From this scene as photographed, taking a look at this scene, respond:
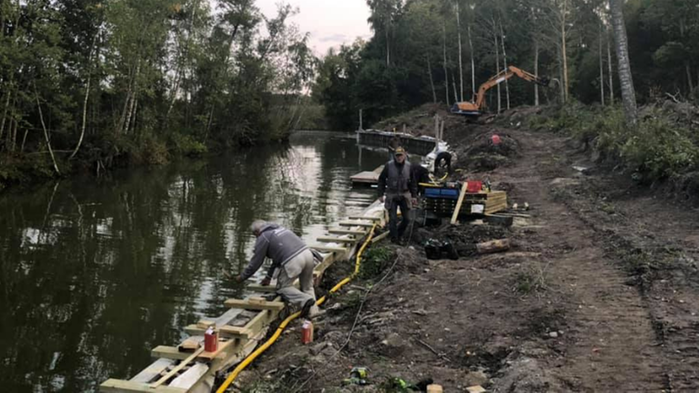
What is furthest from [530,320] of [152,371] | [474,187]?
[474,187]

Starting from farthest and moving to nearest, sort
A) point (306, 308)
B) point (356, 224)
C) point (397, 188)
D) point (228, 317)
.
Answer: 1. point (356, 224)
2. point (397, 188)
3. point (306, 308)
4. point (228, 317)

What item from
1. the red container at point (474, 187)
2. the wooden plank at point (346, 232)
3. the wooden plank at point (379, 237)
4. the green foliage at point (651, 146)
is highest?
the green foliage at point (651, 146)

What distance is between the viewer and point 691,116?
12.5 m

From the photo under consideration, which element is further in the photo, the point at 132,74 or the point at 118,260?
the point at 132,74

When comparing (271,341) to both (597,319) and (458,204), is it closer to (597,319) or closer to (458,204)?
(597,319)

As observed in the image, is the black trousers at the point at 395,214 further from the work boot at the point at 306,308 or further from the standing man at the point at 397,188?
the work boot at the point at 306,308

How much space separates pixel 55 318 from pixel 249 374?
321cm

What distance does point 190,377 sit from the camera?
14.7 feet

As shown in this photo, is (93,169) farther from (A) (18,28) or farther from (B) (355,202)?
(B) (355,202)

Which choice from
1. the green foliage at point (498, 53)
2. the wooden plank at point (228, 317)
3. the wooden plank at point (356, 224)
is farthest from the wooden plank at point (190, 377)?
the green foliage at point (498, 53)

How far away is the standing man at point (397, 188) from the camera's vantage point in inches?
351

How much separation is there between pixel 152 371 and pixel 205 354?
17.6 inches

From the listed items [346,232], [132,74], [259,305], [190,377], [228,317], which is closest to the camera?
[190,377]

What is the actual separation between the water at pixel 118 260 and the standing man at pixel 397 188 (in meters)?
2.70
